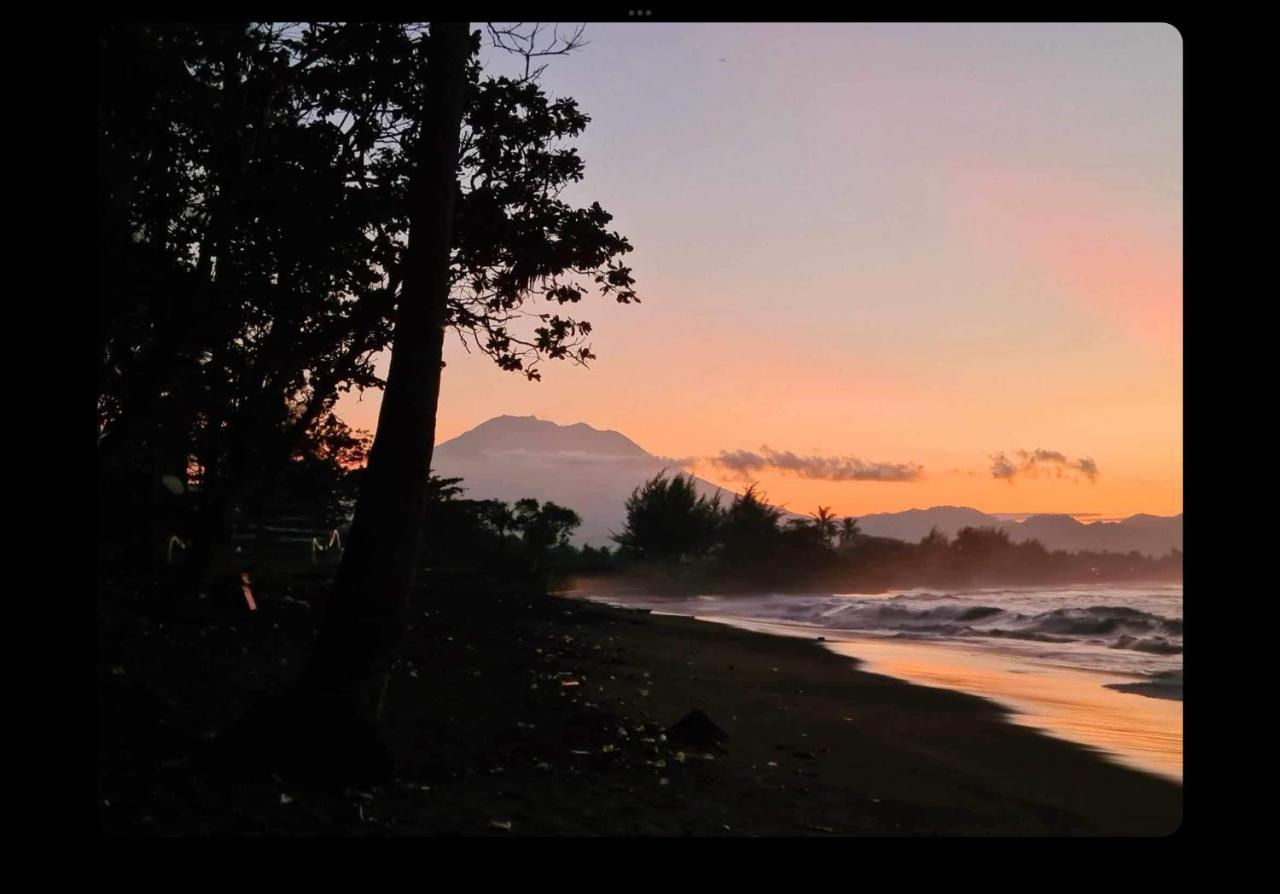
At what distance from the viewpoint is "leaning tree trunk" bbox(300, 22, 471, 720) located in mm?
6320

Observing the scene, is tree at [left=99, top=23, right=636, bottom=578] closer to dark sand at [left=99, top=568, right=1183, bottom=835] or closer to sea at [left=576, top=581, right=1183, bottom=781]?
dark sand at [left=99, top=568, right=1183, bottom=835]

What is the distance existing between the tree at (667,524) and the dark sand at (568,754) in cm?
4708

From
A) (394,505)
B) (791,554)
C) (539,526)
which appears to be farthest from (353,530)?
(791,554)

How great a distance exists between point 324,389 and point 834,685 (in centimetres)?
831

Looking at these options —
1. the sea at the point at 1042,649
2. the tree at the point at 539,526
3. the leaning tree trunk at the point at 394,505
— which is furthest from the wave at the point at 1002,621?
the leaning tree trunk at the point at 394,505

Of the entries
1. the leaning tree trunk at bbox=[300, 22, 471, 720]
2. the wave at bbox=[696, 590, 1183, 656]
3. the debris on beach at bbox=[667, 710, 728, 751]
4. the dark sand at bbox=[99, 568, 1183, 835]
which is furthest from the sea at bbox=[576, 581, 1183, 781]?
the leaning tree trunk at bbox=[300, 22, 471, 720]

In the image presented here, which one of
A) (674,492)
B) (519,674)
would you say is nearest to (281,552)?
(519,674)

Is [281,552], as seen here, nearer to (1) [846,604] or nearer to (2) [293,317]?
(2) [293,317]

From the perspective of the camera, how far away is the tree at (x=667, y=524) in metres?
61.3

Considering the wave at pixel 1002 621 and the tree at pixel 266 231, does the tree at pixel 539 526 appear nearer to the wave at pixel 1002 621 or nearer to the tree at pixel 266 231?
the wave at pixel 1002 621

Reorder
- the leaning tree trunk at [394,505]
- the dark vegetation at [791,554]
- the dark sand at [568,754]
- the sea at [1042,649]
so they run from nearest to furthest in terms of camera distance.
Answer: the dark sand at [568,754] < the leaning tree trunk at [394,505] < the sea at [1042,649] < the dark vegetation at [791,554]

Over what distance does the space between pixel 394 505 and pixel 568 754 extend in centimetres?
243

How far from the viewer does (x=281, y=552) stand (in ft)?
67.6

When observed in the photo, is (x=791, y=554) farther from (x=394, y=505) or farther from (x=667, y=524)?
(x=394, y=505)
